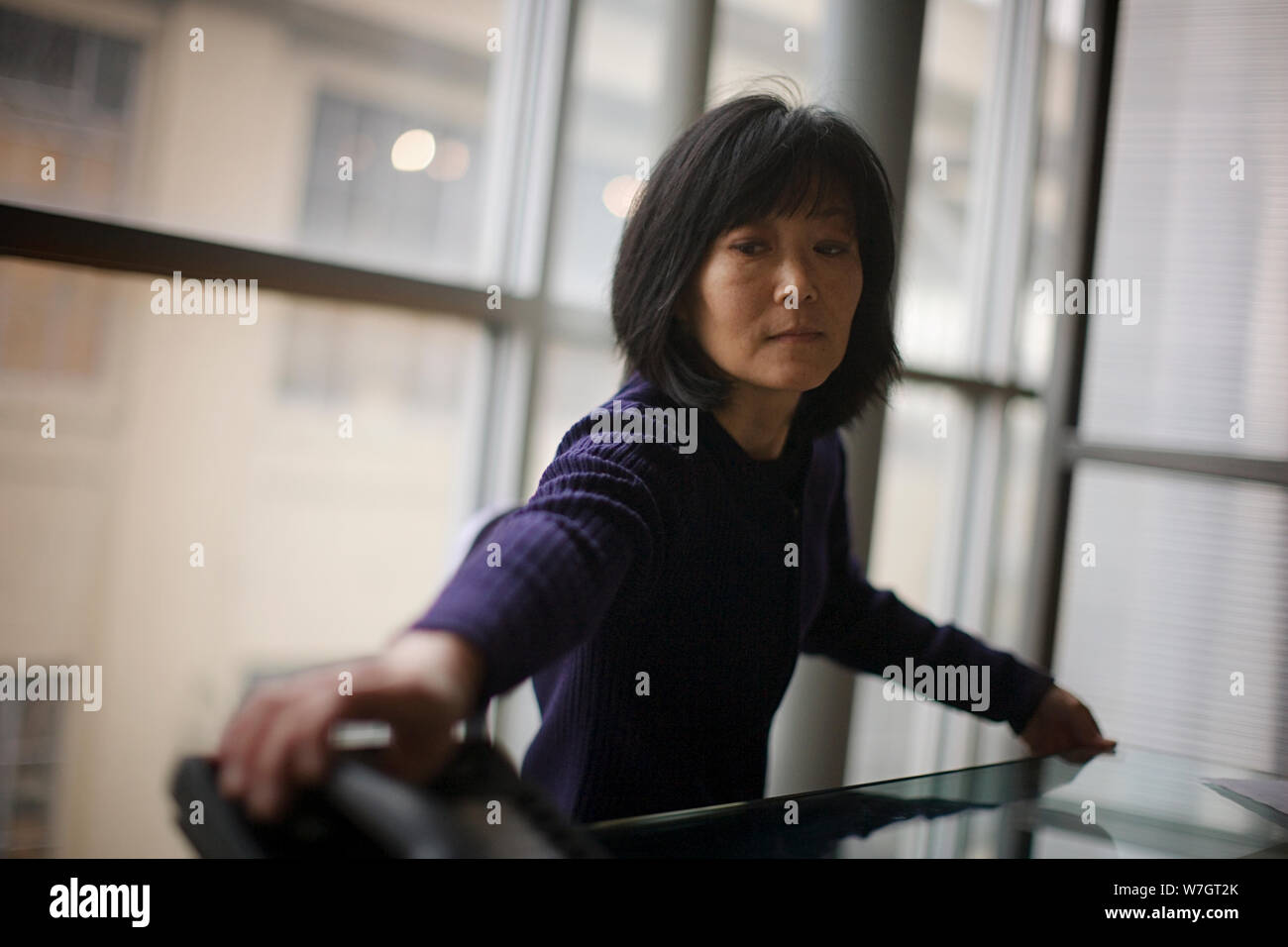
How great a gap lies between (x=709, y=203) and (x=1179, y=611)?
2.41 meters

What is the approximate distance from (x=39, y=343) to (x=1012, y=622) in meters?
3.31

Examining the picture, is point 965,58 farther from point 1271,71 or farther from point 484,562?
point 484,562

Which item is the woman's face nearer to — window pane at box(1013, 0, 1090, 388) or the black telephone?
the black telephone

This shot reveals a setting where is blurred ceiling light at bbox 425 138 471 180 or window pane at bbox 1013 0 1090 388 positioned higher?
window pane at bbox 1013 0 1090 388

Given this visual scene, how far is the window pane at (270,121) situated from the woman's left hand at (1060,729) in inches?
56.2

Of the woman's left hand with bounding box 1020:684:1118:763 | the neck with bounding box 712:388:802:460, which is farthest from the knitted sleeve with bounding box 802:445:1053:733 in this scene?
the neck with bounding box 712:388:802:460

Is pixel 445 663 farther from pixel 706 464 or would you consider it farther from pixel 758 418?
pixel 758 418

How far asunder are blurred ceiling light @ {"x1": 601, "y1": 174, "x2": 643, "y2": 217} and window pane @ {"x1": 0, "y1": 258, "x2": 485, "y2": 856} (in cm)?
45

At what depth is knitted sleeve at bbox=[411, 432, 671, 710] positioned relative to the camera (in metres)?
0.80

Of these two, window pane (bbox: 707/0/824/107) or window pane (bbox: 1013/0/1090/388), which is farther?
window pane (bbox: 1013/0/1090/388)

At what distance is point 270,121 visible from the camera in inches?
76.9

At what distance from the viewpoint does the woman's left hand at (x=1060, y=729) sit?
1.51 metres

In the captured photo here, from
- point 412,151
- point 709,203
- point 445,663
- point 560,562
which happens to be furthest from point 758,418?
point 412,151
